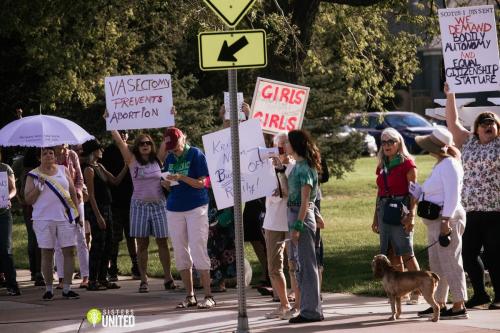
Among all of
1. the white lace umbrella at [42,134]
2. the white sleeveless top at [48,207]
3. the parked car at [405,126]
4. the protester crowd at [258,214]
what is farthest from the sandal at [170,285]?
the parked car at [405,126]

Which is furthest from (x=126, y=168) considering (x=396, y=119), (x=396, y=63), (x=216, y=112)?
(x=396, y=119)

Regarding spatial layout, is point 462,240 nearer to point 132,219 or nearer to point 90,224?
point 132,219

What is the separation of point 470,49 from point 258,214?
3.10 m

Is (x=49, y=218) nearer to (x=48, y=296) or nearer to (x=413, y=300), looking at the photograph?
(x=48, y=296)

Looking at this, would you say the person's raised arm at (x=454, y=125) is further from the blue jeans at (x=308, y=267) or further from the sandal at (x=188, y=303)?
the sandal at (x=188, y=303)

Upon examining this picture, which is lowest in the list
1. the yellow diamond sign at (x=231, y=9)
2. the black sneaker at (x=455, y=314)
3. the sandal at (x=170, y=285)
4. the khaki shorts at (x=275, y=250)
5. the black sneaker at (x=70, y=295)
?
the black sneaker at (x=455, y=314)

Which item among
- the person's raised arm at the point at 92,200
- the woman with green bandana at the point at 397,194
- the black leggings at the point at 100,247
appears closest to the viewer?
the woman with green bandana at the point at 397,194

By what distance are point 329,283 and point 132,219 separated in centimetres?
247

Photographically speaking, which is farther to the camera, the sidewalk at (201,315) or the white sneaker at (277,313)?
the white sneaker at (277,313)

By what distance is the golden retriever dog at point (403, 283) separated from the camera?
34.6 feet

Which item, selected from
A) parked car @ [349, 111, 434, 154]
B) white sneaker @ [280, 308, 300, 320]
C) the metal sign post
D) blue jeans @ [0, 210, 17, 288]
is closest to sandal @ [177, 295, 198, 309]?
white sneaker @ [280, 308, 300, 320]

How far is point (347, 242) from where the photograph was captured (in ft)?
63.2

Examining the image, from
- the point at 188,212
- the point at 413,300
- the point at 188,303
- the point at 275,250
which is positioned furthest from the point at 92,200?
the point at 413,300

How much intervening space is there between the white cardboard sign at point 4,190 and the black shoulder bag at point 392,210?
4.70 metres
